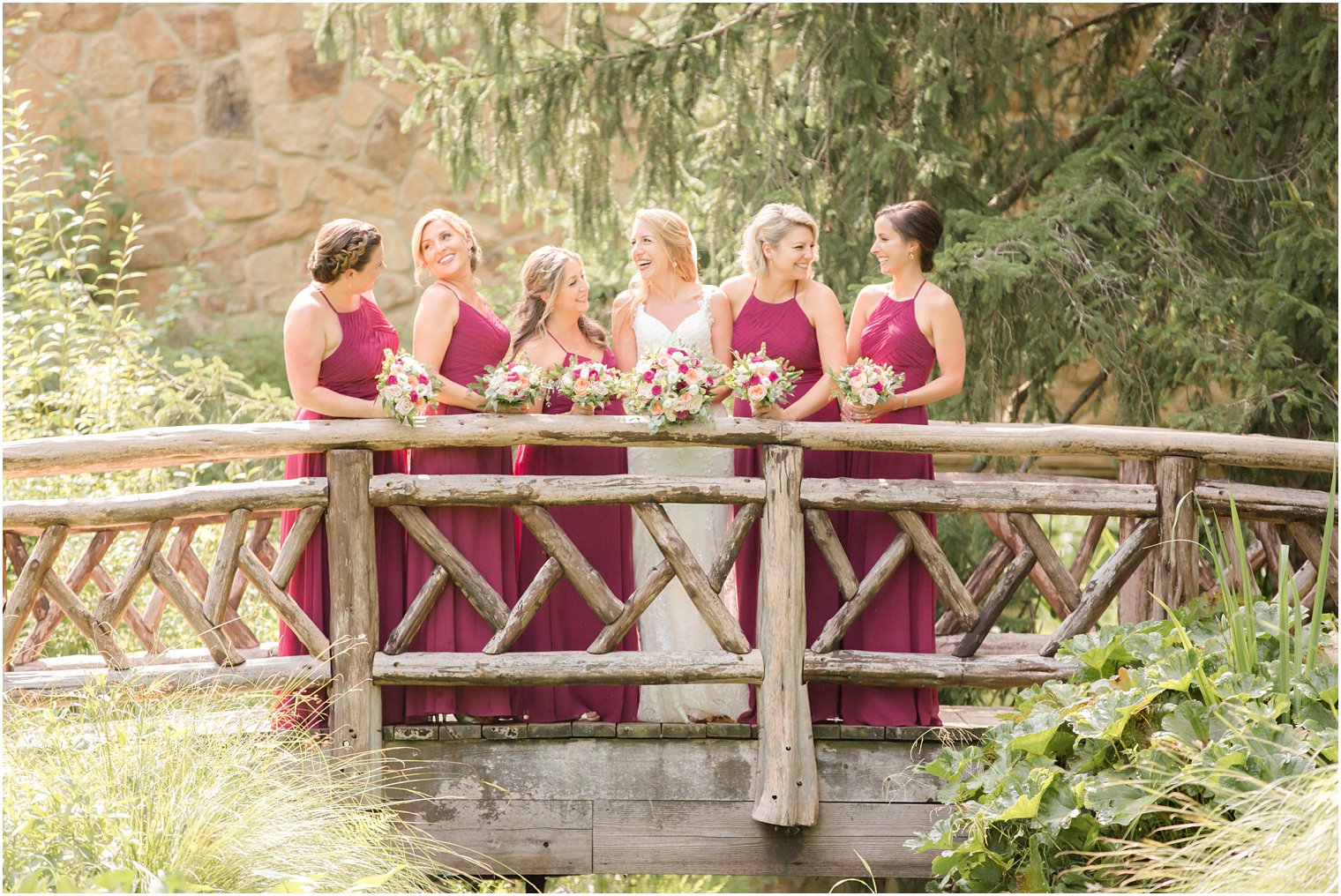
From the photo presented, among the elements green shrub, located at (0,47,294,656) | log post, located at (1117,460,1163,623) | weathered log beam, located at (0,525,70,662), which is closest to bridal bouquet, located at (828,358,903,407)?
log post, located at (1117,460,1163,623)

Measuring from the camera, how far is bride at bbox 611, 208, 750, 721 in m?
5.41

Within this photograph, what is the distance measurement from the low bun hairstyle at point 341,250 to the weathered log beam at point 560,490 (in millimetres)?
827

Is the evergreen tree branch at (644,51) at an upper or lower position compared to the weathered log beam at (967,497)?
upper

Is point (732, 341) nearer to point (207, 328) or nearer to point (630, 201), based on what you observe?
point (630, 201)

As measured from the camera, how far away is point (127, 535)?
7910 millimetres

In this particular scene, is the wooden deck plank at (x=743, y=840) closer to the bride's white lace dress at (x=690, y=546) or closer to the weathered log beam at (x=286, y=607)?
the bride's white lace dress at (x=690, y=546)

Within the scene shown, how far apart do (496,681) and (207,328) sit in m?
7.07

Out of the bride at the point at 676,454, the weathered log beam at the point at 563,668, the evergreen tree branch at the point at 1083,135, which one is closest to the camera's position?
the weathered log beam at the point at 563,668

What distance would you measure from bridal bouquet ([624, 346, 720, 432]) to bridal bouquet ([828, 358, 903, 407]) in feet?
1.60

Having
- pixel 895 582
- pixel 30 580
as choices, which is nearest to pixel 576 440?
pixel 895 582

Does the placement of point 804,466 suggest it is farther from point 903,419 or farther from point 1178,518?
point 1178,518

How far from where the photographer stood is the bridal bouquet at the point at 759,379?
489 centimetres

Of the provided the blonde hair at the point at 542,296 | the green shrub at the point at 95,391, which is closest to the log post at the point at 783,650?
the blonde hair at the point at 542,296

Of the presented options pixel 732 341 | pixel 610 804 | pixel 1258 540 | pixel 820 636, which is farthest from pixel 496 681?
pixel 1258 540
